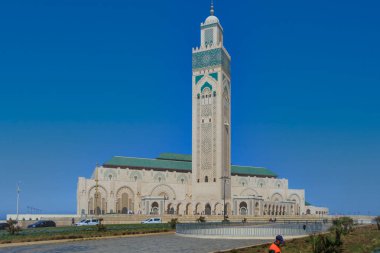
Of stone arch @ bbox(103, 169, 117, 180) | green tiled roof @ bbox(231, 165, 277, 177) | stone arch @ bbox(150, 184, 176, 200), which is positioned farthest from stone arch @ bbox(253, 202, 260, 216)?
stone arch @ bbox(103, 169, 117, 180)

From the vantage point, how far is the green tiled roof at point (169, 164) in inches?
3361

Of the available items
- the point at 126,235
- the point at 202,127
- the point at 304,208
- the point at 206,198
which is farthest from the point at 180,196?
the point at 126,235

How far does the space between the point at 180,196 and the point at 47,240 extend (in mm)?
62123

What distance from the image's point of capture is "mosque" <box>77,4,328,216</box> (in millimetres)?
76875

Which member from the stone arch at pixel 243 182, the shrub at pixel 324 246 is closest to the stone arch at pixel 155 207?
the stone arch at pixel 243 182

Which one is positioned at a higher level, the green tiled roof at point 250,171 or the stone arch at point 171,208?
the green tiled roof at point 250,171

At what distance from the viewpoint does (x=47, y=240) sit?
23797 mm

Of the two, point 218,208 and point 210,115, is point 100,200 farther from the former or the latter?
point 210,115

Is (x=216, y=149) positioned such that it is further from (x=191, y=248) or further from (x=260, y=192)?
(x=191, y=248)

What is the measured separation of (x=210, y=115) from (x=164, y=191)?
17.6 metres

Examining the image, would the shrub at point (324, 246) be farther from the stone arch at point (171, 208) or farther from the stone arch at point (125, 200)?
the stone arch at point (125, 200)

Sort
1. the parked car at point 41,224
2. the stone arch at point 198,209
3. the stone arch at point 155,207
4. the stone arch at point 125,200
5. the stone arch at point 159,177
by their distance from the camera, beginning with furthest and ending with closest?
the stone arch at point 159,177, the stone arch at point 125,200, the stone arch at point 198,209, the stone arch at point 155,207, the parked car at point 41,224

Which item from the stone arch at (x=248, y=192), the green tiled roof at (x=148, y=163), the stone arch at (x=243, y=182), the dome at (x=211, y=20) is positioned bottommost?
the stone arch at (x=248, y=192)

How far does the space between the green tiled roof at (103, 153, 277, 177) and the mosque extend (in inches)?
8.5
